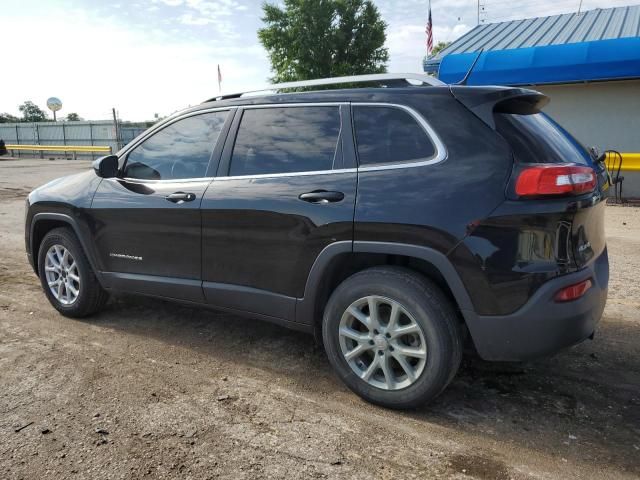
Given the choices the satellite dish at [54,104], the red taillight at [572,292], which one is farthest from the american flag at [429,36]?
the satellite dish at [54,104]

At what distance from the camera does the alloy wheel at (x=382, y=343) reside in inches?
116

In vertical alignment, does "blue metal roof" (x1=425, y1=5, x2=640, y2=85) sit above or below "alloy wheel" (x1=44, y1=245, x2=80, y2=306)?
above

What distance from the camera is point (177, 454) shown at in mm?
2660

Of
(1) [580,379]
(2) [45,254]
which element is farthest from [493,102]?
(2) [45,254]

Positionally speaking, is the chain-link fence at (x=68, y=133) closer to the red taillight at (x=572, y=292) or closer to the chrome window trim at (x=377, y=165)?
the chrome window trim at (x=377, y=165)

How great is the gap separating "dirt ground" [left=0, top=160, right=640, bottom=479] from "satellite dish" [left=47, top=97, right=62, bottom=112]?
50.5 m

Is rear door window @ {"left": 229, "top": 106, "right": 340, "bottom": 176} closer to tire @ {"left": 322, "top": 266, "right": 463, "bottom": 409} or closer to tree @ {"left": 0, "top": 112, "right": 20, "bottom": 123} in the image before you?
tire @ {"left": 322, "top": 266, "right": 463, "bottom": 409}

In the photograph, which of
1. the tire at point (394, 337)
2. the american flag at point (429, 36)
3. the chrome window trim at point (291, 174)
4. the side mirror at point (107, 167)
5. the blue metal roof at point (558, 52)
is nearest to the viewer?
the tire at point (394, 337)

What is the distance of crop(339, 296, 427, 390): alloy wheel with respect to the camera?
9.64 ft

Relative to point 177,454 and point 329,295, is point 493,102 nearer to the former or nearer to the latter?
point 329,295

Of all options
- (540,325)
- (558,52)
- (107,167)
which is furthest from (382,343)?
(558,52)

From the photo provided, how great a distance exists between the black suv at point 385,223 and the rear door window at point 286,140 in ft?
0.04

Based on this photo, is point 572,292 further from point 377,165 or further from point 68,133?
point 68,133

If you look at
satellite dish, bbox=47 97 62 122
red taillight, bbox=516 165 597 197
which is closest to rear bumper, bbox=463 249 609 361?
red taillight, bbox=516 165 597 197
